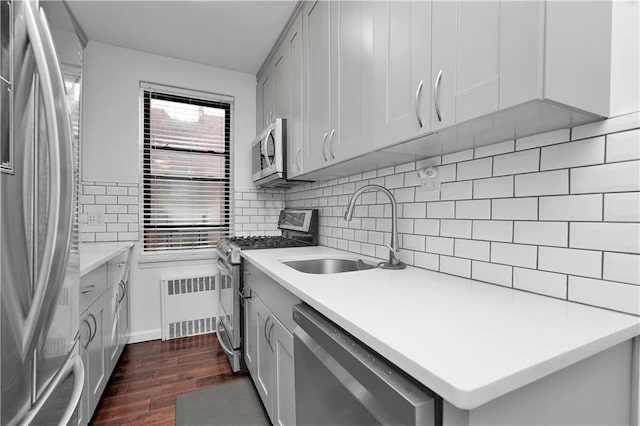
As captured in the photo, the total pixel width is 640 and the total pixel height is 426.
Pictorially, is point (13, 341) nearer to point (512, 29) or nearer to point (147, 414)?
point (512, 29)

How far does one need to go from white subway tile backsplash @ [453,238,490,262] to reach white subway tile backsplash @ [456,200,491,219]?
99 millimetres

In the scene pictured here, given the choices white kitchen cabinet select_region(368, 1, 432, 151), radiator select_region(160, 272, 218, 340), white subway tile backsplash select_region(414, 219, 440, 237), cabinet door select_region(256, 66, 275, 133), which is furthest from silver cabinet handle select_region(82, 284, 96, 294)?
cabinet door select_region(256, 66, 275, 133)

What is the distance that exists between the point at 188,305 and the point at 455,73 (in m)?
2.81

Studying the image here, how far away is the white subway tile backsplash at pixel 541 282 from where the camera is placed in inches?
35.5

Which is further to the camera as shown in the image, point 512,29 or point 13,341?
point 512,29

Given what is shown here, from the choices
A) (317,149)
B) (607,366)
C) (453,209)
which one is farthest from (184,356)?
(607,366)

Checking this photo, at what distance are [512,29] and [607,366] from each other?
82cm

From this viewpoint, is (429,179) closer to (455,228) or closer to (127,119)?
(455,228)

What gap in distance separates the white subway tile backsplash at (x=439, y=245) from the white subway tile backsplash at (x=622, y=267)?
518 mm

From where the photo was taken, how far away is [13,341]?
24.0 inches

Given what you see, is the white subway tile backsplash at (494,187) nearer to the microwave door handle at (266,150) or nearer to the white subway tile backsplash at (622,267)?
the white subway tile backsplash at (622,267)

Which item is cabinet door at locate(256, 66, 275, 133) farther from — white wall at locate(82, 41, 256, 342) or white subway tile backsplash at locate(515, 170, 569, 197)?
white subway tile backsplash at locate(515, 170, 569, 197)

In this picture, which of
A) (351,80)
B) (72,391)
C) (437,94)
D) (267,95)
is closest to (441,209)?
(437,94)

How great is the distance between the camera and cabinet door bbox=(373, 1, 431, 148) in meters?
0.97
